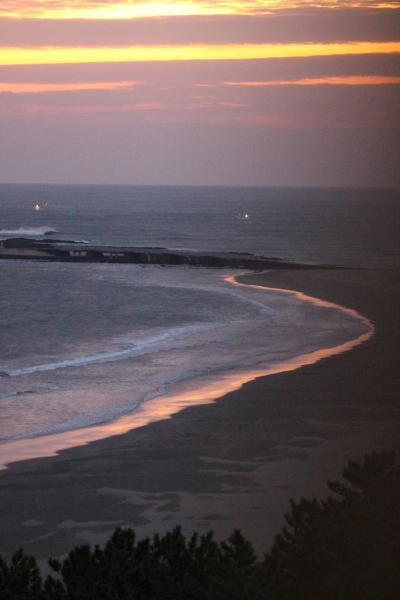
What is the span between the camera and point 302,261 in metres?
76.3

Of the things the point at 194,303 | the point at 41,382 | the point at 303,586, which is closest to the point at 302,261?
the point at 194,303

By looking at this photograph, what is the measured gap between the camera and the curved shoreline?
20.8m

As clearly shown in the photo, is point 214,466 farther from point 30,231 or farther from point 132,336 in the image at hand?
point 30,231

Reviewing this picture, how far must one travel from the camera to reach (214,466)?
772 inches

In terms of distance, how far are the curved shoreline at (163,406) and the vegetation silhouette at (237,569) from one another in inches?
339

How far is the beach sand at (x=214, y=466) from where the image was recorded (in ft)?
53.6

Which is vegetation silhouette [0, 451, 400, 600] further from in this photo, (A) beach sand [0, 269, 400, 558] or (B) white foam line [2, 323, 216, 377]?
(B) white foam line [2, 323, 216, 377]

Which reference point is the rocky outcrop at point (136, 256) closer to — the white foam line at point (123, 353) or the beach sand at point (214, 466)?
the white foam line at point (123, 353)

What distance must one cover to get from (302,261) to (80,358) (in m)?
44.8

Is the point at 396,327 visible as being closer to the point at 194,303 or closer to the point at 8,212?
the point at 194,303

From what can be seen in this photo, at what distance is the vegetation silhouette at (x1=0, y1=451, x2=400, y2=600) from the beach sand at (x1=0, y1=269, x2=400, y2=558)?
3.62 meters

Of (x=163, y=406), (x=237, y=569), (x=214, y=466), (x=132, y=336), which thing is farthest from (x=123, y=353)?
(x=237, y=569)

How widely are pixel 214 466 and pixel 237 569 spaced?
8875mm

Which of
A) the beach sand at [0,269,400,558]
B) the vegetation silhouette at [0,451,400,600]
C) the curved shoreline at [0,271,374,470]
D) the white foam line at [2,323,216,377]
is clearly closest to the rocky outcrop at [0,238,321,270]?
the white foam line at [2,323,216,377]
